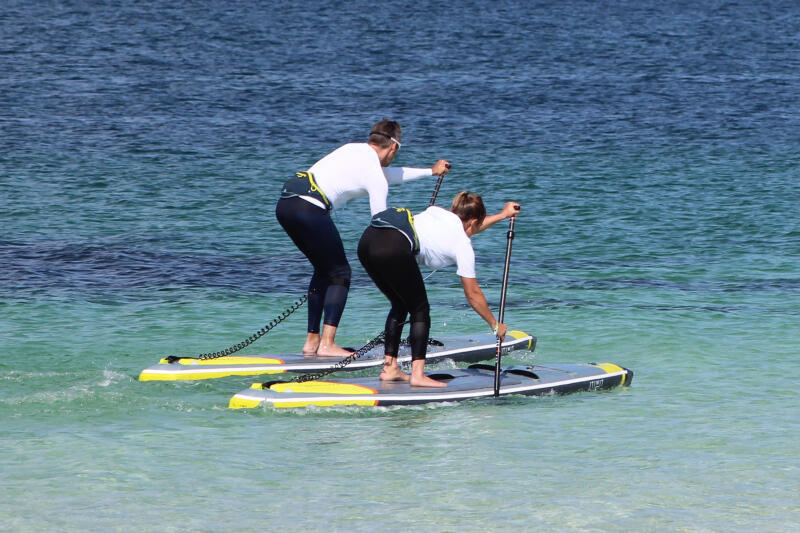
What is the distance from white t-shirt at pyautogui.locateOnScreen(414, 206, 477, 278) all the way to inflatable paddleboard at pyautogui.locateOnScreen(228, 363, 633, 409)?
1138 mm

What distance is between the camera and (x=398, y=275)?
33.9 ft

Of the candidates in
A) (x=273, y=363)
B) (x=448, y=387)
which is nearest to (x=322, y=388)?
(x=448, y=387)

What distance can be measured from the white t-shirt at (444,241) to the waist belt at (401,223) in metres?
0.05

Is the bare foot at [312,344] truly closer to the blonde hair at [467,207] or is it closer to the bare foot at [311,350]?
the bare foot at [311,350]

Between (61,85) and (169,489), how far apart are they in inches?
1409

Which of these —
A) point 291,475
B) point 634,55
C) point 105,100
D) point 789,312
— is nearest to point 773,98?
point 634,55

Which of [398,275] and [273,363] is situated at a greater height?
[398,275]

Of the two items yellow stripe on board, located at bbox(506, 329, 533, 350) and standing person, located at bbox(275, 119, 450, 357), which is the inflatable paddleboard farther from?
yellow stripe on board, located at bbox(506, 329, 533, 350)

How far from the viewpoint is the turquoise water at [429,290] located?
28.2 ft

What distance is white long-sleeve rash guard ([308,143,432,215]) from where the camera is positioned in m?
11.1

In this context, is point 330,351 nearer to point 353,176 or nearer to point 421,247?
point 353,176

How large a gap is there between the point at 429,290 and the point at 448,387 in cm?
620

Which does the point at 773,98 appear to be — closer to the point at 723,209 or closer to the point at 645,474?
the point at 723,209

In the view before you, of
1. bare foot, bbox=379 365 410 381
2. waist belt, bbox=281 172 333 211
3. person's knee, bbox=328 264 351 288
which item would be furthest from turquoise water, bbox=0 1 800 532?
waist belt, bbox=281 172 333 211
